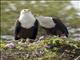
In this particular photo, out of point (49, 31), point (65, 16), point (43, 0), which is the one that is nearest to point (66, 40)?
point (49, 31)

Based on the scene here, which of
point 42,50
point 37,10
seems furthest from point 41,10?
point 42,50

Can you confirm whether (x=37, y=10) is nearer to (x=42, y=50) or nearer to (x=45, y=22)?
(x=45, y=22)

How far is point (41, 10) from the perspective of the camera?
869 inches

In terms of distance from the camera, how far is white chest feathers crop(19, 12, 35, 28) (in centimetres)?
1130

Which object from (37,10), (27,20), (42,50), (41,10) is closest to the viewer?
(42,50)

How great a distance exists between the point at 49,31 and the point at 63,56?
2093 millimetres

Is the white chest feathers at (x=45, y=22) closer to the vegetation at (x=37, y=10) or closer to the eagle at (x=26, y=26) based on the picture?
the eagle at (x=26, y=26)

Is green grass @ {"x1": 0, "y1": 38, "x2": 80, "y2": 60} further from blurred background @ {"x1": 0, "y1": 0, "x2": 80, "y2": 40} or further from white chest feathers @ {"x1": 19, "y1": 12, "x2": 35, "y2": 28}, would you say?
blurred background @ {"x1": 0, "y1": 0, "x2": 80, "y2": 40}

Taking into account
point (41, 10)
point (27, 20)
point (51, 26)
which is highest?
point (27, 20)

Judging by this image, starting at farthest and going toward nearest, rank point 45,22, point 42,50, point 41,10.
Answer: point 41,10
point 45,22
point 42,50

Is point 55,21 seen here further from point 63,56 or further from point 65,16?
point 65,16

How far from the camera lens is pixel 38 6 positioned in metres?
22.7

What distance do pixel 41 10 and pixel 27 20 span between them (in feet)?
35.4

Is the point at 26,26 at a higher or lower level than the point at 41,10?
higher
